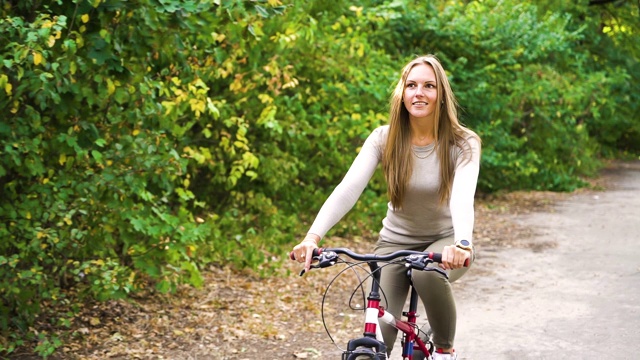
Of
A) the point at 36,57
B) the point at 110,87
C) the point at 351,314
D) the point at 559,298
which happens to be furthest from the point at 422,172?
the point at 559,298

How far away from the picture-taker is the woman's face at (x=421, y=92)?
430 centimetres

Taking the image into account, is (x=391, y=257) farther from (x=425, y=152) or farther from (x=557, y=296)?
(x=557, y=296)

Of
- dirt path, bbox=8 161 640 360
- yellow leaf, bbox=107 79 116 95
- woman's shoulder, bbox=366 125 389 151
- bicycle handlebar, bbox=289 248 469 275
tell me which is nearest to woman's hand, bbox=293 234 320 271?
bicycle handlebar, bbox=289 248 469 275

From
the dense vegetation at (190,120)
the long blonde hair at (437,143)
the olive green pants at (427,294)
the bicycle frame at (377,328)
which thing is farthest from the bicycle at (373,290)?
the dense vegetation at (190,120)

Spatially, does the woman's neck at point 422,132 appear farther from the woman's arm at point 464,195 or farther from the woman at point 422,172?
the woman's arm at point 464,195

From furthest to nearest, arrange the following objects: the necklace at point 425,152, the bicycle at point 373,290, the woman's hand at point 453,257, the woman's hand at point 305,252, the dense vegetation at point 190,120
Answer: the dense vegetation at point 190,120 < the necklace at point 425,152 < the woman's hand at point 305,252 < the woman's hand at point 453,257 < the bicycle at point 373,290

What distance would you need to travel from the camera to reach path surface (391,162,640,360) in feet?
24.2

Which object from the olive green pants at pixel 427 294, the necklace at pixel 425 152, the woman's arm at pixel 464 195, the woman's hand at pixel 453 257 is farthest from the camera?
the necklace at pixel 425 152

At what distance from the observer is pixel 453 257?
366 cm

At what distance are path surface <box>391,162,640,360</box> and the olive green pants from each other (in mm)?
2659

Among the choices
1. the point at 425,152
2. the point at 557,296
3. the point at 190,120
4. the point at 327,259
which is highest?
the point at 425,152

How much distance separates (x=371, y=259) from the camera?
3.63 meters

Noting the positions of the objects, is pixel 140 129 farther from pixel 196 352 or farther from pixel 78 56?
pixel 196 352

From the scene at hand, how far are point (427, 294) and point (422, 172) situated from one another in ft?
1.88
